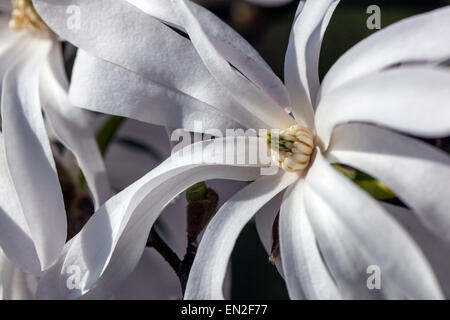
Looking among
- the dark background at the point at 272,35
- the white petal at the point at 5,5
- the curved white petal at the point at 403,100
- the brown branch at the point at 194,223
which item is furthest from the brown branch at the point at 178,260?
the white petal at the point at 5,5

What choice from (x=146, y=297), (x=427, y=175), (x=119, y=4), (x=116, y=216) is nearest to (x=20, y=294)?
(x=146, y=297)

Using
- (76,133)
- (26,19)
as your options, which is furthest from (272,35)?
(76,133)

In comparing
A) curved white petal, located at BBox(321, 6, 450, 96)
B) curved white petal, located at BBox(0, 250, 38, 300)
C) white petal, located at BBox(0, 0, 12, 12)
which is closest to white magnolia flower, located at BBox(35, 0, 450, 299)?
curved white petal, located at BBox(321, 6, 450, 96)

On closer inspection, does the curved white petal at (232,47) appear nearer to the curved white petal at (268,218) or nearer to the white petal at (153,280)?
the curved white petal at (268,218)

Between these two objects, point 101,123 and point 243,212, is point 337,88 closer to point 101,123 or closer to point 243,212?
point 243,212

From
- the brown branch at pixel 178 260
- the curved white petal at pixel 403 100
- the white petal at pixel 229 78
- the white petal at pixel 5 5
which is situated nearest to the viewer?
the curved white petal at pixel 403 100

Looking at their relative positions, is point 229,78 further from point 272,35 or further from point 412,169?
point 272,35

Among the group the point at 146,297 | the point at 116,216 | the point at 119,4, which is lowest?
the point at 146,297
